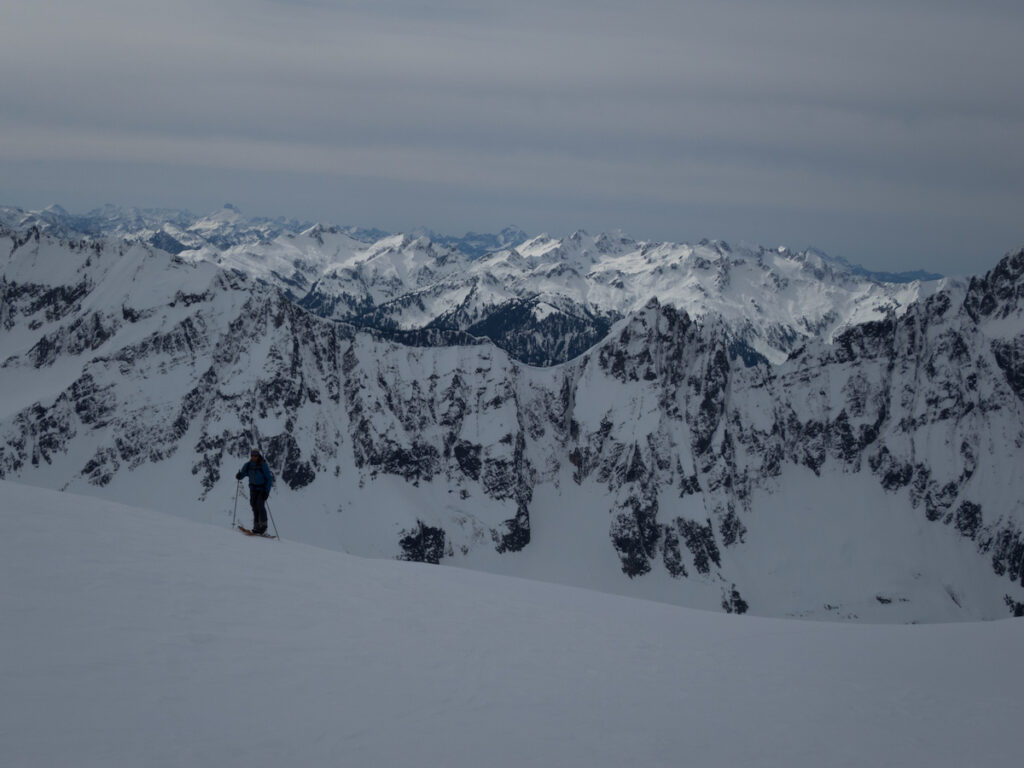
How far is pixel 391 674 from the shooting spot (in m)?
12.7

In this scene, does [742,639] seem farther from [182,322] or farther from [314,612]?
[182,322]

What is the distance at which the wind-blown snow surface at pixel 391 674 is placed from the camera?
32.3ft

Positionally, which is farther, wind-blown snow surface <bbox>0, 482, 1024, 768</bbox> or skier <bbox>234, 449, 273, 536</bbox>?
skier <bbox>234, 449, 273, 536</bbox>

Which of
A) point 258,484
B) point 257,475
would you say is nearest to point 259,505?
point 258,484

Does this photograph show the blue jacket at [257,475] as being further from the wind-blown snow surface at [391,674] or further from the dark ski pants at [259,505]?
the wind-blown snow surface at [391,674]

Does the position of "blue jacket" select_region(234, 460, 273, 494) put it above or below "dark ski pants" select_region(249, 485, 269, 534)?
above

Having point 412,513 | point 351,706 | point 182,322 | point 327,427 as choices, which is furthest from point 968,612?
point 182,322

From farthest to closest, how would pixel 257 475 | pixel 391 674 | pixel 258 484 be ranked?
pixel 257 475 < pixel 258 484 < pixel 391 674

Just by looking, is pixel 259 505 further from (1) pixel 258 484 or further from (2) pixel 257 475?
(2) pixel 257 475

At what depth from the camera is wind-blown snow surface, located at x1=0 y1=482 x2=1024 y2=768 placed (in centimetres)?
984

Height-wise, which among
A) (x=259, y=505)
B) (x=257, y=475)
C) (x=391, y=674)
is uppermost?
(x=257, y=475)

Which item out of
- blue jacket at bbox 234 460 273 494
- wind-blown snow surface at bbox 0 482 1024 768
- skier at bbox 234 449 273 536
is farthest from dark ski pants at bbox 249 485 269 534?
wind-blown snow surface at bbox 0 482 1024 768

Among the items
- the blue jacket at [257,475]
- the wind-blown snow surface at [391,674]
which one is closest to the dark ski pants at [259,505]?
the blue jacket at [257,475]

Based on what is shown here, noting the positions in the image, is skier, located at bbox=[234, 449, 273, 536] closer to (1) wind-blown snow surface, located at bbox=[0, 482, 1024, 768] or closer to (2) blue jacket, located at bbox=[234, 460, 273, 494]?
(2) blue jacket, located at bbox=[234, 460, 273, 494]
